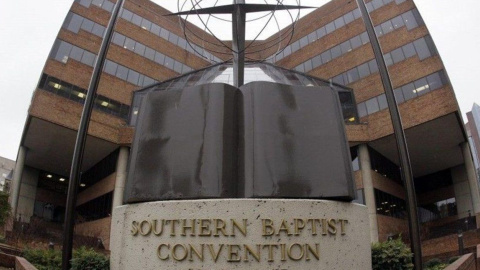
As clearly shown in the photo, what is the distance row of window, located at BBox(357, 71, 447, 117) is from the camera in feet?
114

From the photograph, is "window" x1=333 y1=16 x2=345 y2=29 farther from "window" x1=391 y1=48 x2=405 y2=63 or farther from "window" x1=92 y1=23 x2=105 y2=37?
"window" x1=92 y1=23 x2=105 y2=37

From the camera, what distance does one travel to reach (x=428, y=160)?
136 feet

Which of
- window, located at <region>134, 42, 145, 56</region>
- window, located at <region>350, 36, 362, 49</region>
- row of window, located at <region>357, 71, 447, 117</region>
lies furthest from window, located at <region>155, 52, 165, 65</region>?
row of window, located at <region>357, 71, 447, 117</region>

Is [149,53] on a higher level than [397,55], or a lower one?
higher

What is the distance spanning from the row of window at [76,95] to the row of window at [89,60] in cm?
252

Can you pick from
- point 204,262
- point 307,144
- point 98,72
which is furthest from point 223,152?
point 98,72

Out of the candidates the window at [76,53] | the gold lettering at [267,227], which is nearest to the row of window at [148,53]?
the window at [76,53]

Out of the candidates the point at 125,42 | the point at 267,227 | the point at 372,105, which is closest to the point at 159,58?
the point at 125,42

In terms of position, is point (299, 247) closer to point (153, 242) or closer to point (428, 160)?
point (153, 242)

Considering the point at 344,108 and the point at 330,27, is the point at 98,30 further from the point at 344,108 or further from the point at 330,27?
the point at 344,108

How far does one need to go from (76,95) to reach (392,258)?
32.0 metres

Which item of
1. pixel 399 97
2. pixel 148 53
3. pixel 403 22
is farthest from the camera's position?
pixel 148 53

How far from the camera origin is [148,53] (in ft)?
144

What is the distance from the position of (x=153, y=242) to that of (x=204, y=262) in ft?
3.74
